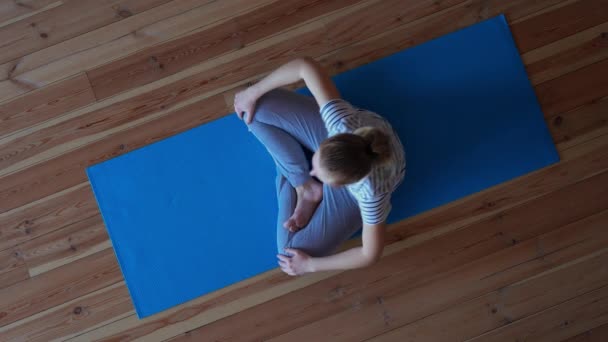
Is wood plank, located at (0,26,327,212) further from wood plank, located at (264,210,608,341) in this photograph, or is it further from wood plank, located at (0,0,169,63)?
wood plank, located at (264,210,608,341)

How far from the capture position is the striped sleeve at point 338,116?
1103 mm

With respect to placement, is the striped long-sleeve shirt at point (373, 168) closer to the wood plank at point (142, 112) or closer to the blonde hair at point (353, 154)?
the blonde hair at point (353, 154)

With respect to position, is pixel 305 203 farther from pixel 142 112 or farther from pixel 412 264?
pixel 142 112

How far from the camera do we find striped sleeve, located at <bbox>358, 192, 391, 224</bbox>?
3.71ft

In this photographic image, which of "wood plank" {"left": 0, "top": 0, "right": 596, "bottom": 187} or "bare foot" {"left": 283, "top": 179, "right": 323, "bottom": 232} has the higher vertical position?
"wood plank" {"left": 0, "top": 0, "right": 596, "bottom": 187}

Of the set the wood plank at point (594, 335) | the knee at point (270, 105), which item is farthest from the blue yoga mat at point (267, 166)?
the wood plank at point (594, 335)

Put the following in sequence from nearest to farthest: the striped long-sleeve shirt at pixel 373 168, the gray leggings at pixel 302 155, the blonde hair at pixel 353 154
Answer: the blonde hair at pixel 353 154 → the striped long-sleeve shirt at pixel 373 168 → the gray leggings at pixel 302 155

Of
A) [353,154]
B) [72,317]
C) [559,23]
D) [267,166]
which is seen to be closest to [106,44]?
[267,166]

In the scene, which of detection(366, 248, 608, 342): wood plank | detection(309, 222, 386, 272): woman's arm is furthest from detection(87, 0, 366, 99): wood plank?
detection(366, 248, 608, 342): wood plank

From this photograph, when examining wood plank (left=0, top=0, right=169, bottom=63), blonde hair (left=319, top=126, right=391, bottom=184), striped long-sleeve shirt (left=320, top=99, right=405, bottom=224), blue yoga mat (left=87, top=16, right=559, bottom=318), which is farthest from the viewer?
wood plank (left=0, top=0, right=169, bottom=63)

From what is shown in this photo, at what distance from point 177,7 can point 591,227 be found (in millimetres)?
1595

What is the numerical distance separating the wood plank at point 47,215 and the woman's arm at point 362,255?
77 cm

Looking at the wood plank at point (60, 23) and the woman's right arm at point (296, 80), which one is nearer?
the woman's right arm at point (296, 80)

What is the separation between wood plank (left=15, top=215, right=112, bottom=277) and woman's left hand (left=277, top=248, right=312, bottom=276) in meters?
0.60
